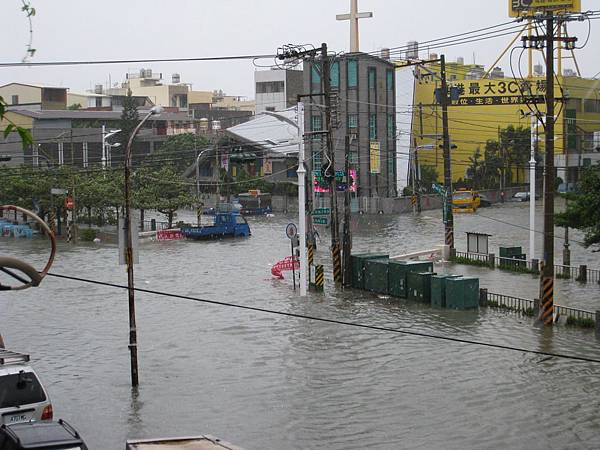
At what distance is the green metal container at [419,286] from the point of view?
95.6 ft

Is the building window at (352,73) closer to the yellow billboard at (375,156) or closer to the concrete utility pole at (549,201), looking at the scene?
the yellow billboard at (375,156)

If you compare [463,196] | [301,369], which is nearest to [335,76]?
[463,196]

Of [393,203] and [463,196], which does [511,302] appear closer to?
[463,196]

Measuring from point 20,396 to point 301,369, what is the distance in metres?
8.27

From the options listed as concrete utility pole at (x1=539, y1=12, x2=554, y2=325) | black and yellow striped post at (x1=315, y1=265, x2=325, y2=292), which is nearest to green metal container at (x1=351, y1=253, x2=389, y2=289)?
black and yellow striped post at (x1=315, y1=265, x2=325, y2=292)

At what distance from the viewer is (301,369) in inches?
821

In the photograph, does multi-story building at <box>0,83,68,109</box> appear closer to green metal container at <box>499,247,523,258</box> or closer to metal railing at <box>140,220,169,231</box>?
metal railing at <box>140,220,169,231</box>

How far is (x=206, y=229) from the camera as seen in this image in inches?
2040

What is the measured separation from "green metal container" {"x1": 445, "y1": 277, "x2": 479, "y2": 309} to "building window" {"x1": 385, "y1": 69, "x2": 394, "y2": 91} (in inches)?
1750

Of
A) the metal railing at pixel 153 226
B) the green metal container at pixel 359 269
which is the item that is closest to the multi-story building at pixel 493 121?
the metal railing at pixel 153 226

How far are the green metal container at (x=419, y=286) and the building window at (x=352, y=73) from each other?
40.9 meters

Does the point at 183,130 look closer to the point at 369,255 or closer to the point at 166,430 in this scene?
the point at 369,255

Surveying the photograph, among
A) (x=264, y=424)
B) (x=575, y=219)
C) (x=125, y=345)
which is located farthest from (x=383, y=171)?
(x=264, y=424)

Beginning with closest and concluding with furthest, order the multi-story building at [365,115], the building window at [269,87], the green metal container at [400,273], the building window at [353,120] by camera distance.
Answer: the green metal container at [400,273]
the multi-story building at [365,115]
the building window at [353,120]
the building window at [269,87]
